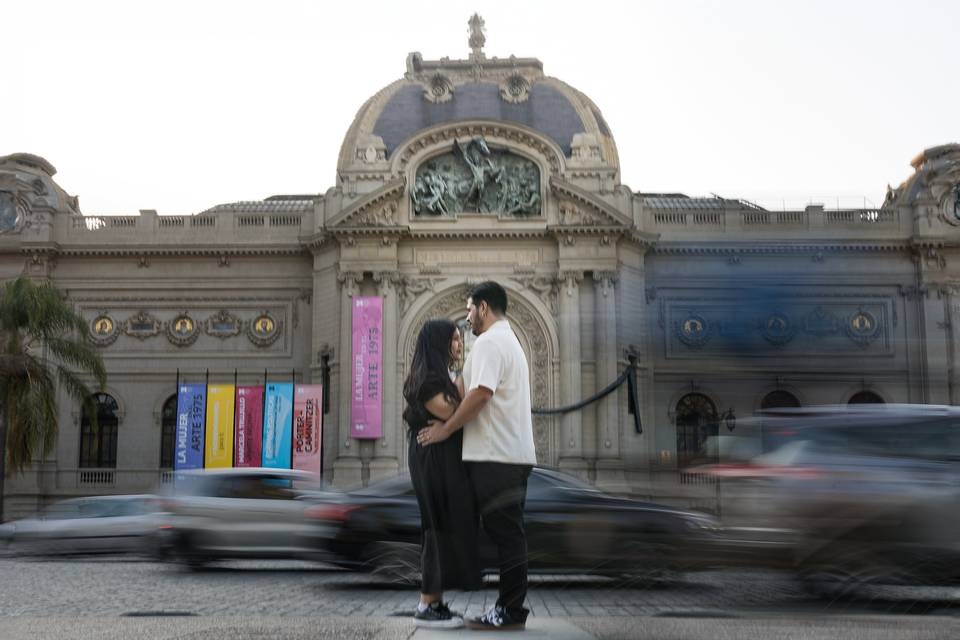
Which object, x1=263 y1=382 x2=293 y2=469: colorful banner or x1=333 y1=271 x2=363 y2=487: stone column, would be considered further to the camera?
x1=263 y1=382 x2=293 y2=469: colorful banner

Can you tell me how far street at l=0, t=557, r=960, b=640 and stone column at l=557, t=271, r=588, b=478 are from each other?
21.1 m

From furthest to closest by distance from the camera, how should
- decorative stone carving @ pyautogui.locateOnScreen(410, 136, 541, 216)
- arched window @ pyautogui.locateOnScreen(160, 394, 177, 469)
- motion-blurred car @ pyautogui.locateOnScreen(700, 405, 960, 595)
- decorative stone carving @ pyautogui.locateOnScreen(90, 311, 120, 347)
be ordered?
decorative stone carving @ pyautogui.locateOnScreen(90, 311, 120, 347) < arched window @ pyautogui.locateOnScreen(160, 394, 177, 469) < decorative stone carving @ pyautogui.locateOnScreen(410, 136, 541, 216) < motion-blurred car @ pyautogui.locateOnScreen(700, 405, 960, 595)

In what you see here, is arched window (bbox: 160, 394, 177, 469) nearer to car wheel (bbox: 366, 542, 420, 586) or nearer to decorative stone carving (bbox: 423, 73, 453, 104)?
decorative stone carving (bbox: 423, 73, 453, 104)

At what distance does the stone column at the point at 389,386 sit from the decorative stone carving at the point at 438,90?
25.7 feet

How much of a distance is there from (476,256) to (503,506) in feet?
105

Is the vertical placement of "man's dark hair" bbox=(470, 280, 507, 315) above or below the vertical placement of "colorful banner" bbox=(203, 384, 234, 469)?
above

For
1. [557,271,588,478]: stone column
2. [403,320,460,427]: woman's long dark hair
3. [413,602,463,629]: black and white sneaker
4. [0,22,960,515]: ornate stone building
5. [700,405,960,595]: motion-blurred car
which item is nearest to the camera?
[413,602,463,629]: black and white sneaker

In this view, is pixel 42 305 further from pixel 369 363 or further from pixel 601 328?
pixel 601 328

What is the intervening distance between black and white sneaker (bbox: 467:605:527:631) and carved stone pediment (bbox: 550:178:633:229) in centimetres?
3198

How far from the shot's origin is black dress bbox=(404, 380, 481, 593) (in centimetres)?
664

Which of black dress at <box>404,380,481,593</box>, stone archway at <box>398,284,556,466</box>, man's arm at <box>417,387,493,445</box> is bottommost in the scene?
black dress at <box>404,380,481,593</box>

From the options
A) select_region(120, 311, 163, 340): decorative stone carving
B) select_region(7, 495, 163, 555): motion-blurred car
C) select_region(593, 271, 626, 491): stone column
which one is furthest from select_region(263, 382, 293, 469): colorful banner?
select_region(7, 495, 163, 555): motion-blurred car

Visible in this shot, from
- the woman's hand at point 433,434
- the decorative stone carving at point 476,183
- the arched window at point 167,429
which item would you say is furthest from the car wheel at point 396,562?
the arched window at point 167,429

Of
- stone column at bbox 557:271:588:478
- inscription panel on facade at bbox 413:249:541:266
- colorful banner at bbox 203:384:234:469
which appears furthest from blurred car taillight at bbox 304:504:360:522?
inscription panel on facade at bbox 413:249:541:266
